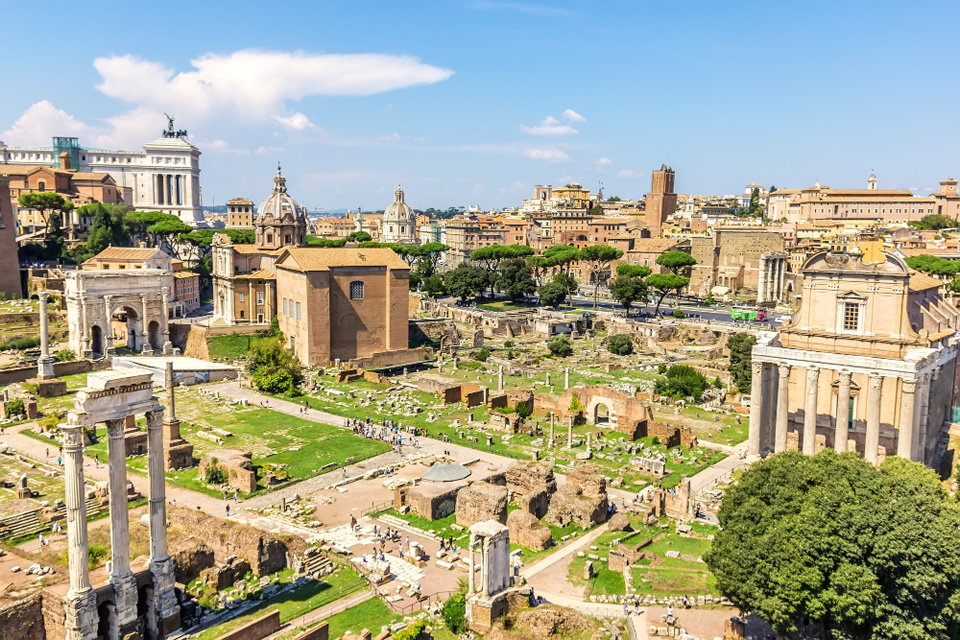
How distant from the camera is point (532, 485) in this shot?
98.3 feet

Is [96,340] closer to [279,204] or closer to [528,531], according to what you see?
[279,204]

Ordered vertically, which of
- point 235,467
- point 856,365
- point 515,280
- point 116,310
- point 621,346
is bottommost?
point 235,467

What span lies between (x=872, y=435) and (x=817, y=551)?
40.6 ft

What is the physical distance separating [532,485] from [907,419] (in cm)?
1443

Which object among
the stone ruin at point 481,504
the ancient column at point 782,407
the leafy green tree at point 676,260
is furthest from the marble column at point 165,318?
the leafy green tree at point 676,260

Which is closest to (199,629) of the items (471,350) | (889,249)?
(889,249)

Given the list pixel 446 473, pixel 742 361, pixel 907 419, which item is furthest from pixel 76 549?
pixel 742 361

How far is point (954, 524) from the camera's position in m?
18.9

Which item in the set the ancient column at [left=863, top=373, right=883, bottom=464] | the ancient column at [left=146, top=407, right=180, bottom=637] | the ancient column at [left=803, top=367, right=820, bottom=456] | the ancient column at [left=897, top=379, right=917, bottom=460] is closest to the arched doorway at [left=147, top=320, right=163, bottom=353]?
the ancient column at [left=146, top=407, right=180, bottom=637]

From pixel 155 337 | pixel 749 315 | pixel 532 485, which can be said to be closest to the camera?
pixel 532 485

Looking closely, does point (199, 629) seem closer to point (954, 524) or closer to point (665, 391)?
point (954, 524)

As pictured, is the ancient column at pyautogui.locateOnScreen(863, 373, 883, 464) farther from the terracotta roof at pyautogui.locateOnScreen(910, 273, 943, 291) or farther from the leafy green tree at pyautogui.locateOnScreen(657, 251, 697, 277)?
the leafy green tree at pyautogui.locateOnScreen(657, 251, 697, 277)

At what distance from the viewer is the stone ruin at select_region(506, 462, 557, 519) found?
1139 inches

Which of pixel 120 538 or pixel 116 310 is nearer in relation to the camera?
pixel 120 538
